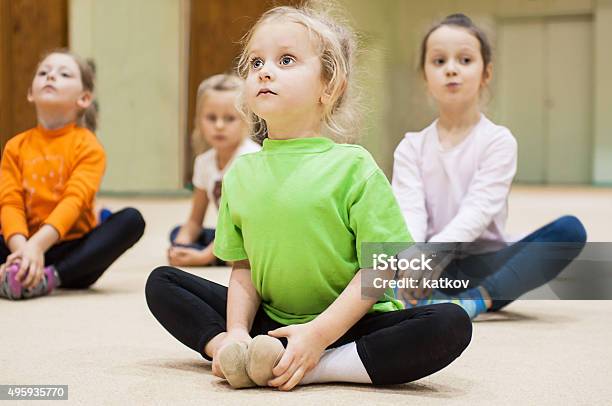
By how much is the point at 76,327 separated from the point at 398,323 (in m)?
0.72

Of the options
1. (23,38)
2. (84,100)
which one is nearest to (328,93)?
(84,100)

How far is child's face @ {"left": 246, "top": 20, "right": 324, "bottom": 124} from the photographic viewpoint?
1.15m

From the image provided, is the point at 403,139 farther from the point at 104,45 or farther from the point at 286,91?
the point at 104,45

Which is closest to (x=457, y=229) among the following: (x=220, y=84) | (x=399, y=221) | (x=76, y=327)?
(x=399, y=221)

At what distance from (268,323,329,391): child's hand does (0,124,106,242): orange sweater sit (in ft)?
3.44

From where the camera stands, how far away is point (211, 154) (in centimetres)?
273

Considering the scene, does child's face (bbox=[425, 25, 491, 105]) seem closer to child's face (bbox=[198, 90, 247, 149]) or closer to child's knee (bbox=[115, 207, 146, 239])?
child's knee (bbox=[115, 207, 146, 239])

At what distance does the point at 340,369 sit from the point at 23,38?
4434 millimetres

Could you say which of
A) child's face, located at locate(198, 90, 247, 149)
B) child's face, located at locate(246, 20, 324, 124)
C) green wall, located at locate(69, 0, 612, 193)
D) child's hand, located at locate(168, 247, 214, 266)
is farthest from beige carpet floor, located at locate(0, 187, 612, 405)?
green wall, located at locate(69, 0, 612, 193)

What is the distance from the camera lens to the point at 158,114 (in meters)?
5.89

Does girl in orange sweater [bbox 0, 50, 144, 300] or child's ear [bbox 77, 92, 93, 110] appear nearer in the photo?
girl in orange sweater [bbox 0, 50, 144, 300]

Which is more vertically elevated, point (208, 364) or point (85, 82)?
point (85, 82)

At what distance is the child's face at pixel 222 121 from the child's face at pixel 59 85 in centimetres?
53

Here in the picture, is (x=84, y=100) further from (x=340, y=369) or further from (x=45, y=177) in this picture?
(x=340, y=369)
